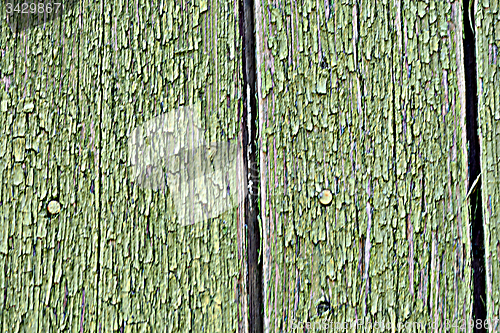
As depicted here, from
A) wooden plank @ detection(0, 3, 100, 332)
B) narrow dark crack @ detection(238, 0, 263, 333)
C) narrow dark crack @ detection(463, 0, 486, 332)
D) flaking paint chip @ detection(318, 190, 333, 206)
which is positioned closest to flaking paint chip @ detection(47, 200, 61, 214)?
wooden plank @ detection(0, 3, 100, 332)

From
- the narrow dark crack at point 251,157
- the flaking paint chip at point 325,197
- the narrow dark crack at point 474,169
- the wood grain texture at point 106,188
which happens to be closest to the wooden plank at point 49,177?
the wood grain texture at point 106,188

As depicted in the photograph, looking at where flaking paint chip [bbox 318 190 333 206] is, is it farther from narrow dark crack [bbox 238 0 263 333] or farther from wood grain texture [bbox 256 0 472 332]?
narrow dark crack [bbox 238 0 263 333]

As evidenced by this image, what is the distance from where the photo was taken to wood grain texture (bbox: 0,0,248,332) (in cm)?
79

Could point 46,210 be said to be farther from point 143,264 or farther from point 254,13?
point 254,13

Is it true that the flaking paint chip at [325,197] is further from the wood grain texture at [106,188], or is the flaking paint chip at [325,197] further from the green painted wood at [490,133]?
the green painted wood at [490,133]

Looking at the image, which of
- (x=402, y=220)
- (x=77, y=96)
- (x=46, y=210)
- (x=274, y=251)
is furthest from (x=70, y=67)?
(x=402, y=220)

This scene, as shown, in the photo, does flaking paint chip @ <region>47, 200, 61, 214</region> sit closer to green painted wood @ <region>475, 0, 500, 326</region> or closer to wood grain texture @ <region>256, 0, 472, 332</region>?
wood grain texture @ <region>256, 0, 472, 332</region>

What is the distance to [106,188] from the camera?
0.80m

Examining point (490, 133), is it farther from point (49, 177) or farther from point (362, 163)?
point (49, 177)

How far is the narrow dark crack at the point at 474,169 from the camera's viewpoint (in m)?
0.80

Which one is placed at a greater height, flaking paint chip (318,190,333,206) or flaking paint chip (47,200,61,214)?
flaking paint chip (318,190,333,206)

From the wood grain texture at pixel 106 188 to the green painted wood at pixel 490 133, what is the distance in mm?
421

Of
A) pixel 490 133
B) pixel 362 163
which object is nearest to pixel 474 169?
pixel 490 133

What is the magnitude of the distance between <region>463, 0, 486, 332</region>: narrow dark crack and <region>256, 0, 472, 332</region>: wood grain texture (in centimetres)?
1
